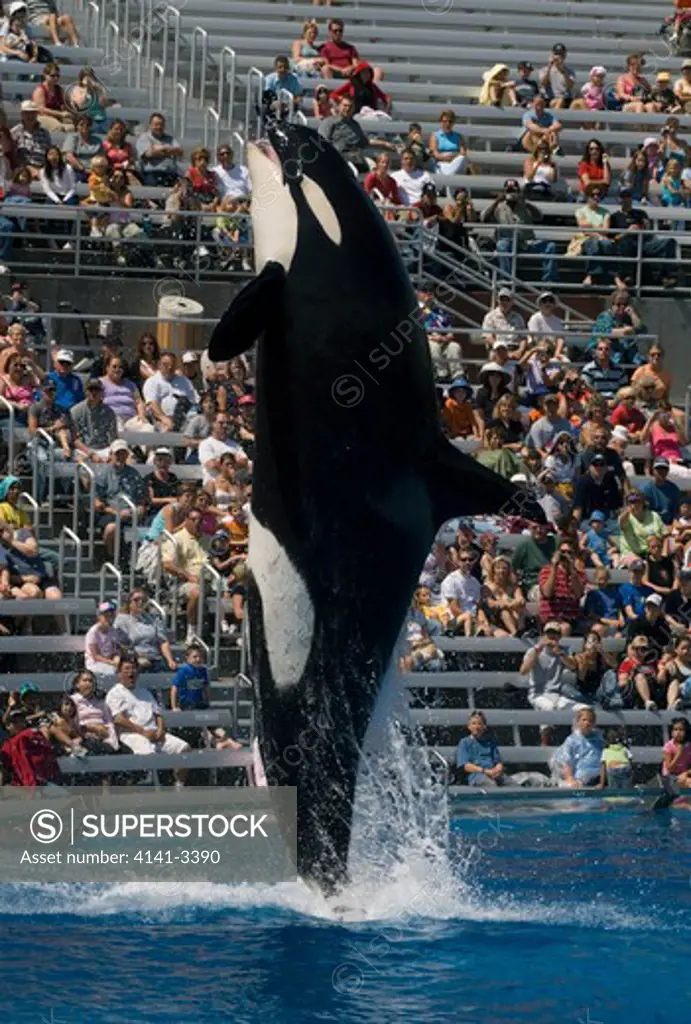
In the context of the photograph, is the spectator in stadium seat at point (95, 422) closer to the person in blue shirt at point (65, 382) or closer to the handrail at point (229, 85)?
the person in blue shirt at point (65, 382)

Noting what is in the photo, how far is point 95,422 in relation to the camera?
23734mm

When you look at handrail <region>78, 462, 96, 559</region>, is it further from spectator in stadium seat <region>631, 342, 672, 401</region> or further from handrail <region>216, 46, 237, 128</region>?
handrail <region>216, 46, 237, 128</region>

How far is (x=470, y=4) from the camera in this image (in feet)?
118

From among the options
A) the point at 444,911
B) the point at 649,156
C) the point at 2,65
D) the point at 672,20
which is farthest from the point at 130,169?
the point at 444,911

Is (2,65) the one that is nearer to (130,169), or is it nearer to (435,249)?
(130,169)

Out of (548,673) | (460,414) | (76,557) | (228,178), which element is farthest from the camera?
(228,178)

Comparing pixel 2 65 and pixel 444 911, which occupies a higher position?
pixel 2 65

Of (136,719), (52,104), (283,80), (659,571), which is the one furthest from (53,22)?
(136,719)

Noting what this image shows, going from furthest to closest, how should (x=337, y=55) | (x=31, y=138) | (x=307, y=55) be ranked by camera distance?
1. (x=307, y=55)
2. (x=337, y=55)
3. (x=31, y=138)

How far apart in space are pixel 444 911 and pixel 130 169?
49.8 feet

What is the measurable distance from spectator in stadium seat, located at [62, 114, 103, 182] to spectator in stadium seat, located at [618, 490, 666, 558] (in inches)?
303

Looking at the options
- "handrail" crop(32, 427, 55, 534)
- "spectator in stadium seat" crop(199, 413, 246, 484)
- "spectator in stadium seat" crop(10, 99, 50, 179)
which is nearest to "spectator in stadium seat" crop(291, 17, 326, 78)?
"spectator in stadium seat" crop(10, 99, 50, 179)

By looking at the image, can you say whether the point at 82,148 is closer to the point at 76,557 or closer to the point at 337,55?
the point at 337,55

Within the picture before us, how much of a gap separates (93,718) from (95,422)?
165 inches
